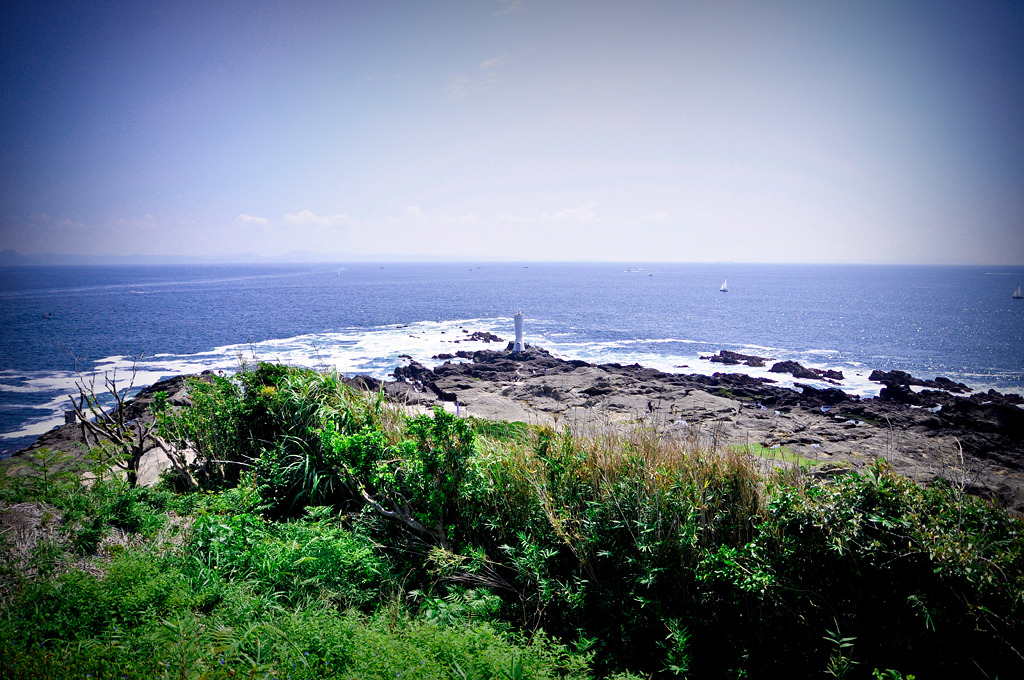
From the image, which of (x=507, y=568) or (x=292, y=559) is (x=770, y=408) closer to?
(x=507, y=568)

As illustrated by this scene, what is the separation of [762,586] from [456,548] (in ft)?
10.0

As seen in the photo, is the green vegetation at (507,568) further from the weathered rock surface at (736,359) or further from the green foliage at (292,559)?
the weathered rock surface at (736,359)

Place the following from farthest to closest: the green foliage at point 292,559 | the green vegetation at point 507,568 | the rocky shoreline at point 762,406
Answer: the rocky shoreline at point 762,406
the green foliage at point 292,559
the green vegetation at point 507,568

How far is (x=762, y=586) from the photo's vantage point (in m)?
3.68

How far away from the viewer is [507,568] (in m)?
4.96

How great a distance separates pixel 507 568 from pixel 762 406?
64.5ft

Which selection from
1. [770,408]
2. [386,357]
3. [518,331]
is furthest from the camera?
[386,357]

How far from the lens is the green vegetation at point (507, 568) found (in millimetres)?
3096

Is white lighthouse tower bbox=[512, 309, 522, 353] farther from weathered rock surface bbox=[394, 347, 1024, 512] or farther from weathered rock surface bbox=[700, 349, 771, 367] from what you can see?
weathered rock surface bbox=[700, 349, 771, 367]

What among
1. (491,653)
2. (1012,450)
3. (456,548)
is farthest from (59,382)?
(1012,450)

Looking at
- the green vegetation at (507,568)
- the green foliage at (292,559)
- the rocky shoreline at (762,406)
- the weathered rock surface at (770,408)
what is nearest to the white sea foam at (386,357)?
the rocky shoreline at (762,406)

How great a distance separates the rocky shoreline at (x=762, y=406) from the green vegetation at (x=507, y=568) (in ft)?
20.9

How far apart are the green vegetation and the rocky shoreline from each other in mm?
6358

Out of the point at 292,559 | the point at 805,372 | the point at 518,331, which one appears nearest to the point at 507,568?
the point at 292,559
